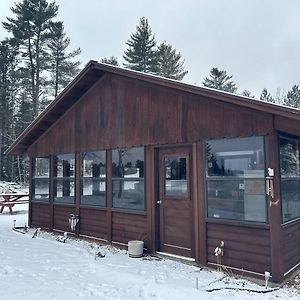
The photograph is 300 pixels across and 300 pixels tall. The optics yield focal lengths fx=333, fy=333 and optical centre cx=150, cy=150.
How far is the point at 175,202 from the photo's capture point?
6422 millimetres

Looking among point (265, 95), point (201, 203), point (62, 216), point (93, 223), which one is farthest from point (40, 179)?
point (265, 95)

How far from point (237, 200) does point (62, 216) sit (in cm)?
518

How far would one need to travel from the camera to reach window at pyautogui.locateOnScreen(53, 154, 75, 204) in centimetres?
864

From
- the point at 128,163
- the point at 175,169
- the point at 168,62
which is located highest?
the point at 168,62

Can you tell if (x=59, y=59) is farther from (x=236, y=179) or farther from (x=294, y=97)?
(x=294, y=97)

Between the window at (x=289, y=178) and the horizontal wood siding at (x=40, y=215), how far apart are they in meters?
6.49

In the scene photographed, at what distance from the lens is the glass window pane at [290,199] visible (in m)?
5.35

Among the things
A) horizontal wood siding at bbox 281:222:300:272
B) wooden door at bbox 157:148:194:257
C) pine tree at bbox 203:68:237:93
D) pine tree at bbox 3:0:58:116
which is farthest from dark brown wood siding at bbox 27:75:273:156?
pine tree at bbox 203:68:237:93

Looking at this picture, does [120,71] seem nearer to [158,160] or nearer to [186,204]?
[158,160]

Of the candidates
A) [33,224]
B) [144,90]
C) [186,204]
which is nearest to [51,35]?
[33,224]

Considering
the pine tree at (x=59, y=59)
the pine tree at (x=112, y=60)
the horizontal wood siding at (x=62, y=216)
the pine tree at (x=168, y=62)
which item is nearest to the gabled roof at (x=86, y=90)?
the horizontal wood siding at (x=62, y=216)

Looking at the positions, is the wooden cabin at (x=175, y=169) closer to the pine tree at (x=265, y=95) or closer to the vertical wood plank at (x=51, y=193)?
the vertical wood plank at (x=51, y=193)

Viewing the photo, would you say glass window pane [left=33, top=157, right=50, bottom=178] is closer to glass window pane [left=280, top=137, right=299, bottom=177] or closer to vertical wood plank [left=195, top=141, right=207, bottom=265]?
vertical wood plank [left=195, top=141, right=207, bottom=265]

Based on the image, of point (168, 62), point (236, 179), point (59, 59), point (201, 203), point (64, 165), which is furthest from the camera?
point (59, 59)
